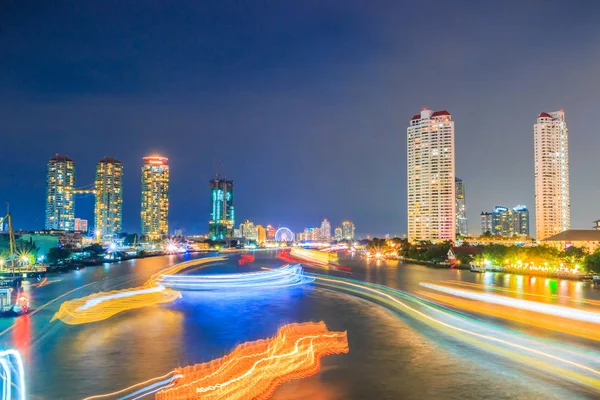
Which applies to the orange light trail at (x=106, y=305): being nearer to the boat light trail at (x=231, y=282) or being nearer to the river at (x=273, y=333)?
the river at (x=273, y=333)

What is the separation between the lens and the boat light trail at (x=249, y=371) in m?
10.9

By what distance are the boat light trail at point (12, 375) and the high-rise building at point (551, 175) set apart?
478 ft

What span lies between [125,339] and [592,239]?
75.9m

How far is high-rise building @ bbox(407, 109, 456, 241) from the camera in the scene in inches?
5468

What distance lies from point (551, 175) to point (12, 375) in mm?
152821

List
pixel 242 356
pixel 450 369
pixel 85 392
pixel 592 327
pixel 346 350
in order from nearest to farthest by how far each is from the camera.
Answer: pixel 85 392 → pixel 450 369 → pixel 242 356 → pixel 346 350 → pixel 592 327

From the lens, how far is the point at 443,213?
5463 inches

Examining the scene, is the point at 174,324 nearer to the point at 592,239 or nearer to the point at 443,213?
the point at 592,239

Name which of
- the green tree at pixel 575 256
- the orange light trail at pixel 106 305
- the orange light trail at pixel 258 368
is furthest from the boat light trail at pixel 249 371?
the green tree at pixel 575 256

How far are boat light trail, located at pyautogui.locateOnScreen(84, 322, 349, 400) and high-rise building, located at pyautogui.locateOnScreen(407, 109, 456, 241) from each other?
414ft

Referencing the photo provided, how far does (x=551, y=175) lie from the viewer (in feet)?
463

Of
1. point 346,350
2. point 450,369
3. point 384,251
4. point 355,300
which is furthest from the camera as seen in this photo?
point 384,251

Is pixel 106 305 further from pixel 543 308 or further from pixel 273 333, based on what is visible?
pixel 543 308

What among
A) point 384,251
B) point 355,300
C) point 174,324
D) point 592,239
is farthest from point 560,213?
point 174,324
